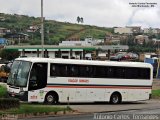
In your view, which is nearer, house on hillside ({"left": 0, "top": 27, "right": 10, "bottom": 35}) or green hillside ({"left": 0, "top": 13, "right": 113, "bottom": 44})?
house on hillside ({"left": 0, "top": 27, "right": 10, "bottom": 35})

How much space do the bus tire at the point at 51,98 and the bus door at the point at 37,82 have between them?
451 millimetres

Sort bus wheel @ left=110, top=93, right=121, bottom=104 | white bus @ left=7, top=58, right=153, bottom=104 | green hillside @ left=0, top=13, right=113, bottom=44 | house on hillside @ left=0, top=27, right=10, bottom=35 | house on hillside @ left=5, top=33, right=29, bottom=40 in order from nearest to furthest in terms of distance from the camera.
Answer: white bus @ left=7, top=58, right=153, bottom=104, bus wheel @ left=110, top=93, right=121, bottom=104, house on hillside @ left=5, top=33, right=29, bottom=40, house on hillside @ left=0, top=27, right=10, bottom=35, green hillside @ left=0, top=13, right=113, bottom=44

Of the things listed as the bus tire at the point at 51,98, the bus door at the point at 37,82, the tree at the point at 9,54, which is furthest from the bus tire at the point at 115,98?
the tree at the point at 9,54

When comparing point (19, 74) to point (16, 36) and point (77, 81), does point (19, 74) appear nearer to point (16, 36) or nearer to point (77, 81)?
point (77, 81)

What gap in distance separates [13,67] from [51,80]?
7.80 feet

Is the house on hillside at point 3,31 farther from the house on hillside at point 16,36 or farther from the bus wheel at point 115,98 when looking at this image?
the bus wheel at point 115,98

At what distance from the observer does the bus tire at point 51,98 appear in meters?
27.4

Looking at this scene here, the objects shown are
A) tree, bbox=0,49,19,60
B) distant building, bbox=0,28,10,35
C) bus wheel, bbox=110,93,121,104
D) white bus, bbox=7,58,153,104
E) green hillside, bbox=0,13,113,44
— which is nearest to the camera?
white bus, bbox=7,58,153,104

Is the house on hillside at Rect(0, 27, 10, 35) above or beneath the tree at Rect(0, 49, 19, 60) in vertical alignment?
above

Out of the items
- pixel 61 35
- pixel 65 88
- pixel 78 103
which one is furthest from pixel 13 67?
pixel 61 35

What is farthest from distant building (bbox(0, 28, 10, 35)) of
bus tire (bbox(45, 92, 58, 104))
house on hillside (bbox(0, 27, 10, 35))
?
bus tire (bbox(45, 92, 58, 104))

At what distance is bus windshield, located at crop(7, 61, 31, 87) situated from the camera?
86.5ft

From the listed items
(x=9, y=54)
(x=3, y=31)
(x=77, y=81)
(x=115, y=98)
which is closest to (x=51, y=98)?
(x=77, y=81)

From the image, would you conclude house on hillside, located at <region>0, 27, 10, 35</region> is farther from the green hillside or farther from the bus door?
the bus door
